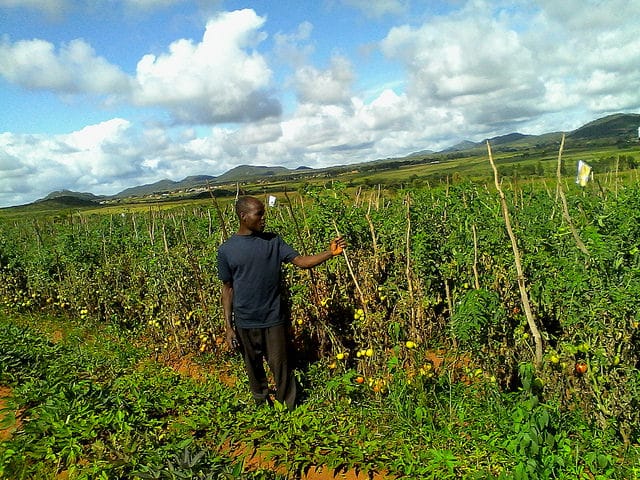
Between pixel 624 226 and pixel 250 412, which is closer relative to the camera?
pixel 624 226

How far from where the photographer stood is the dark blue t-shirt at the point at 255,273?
3814mm

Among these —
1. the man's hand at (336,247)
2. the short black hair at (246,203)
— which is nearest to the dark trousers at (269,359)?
the man's hand at (336,247)

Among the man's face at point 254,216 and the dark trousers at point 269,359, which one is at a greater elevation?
the man's face at point 254,216

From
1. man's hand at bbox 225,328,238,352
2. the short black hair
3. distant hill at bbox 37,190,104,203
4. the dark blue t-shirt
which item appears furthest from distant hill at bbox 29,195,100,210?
the short black hair

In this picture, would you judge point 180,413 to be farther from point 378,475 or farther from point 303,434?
point 378,475

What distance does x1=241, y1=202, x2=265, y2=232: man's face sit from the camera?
12.3 ft

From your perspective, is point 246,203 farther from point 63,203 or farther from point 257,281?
point 63,203

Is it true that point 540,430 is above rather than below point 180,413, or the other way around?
above

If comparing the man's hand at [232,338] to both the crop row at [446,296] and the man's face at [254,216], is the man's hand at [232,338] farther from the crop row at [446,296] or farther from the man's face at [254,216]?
the man's face at [254,216]

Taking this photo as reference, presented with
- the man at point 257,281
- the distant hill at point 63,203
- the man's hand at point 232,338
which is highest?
the distant hill at point 63,203

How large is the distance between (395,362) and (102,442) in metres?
2.49

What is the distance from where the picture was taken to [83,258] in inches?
A: 332

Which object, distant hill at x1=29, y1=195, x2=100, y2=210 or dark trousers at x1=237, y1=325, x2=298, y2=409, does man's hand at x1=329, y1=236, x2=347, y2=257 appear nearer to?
dark trousers at x1=237, y1=325, x2=298, y2=409

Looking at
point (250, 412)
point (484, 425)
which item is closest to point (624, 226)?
point (484, 425)
